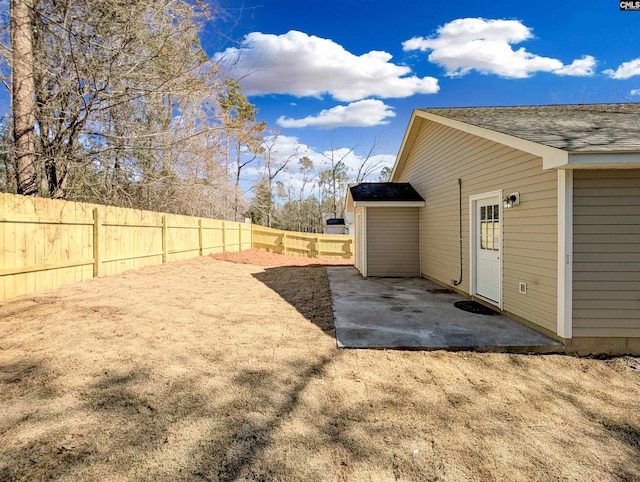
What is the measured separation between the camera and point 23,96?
5488 millimetres

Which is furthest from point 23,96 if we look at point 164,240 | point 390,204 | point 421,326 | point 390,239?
point 390,239

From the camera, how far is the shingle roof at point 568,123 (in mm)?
3371

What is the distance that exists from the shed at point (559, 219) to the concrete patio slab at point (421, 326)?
39 cm

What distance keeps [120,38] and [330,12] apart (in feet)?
24.9

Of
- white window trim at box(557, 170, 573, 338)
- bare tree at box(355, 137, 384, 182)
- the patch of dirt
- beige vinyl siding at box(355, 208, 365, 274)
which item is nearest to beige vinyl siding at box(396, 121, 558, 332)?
white window trim at box(557, 170, 573, 338)

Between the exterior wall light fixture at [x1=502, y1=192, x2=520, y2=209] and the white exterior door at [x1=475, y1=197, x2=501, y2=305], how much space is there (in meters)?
0.28

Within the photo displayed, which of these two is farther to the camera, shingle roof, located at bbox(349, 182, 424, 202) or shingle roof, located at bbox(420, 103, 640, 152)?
shingle roof, located at bbox(349, 182, 424, 202)

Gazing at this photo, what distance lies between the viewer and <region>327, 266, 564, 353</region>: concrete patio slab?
3.51 metres

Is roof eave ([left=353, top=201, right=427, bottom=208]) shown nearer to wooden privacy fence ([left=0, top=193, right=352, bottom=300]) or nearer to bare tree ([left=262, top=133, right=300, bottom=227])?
wooden privacy fence ([left=0, top=193, right=352, bottom=300])

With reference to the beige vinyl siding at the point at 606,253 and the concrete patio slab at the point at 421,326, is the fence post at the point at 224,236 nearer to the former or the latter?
the concrete patio slab at the point at 421,326

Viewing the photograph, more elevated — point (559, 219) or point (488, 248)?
point (559, 219)

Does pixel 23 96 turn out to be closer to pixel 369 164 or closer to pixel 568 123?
pixel 568 123

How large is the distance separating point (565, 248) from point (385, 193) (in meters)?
5.69

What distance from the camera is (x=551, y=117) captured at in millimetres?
5082
